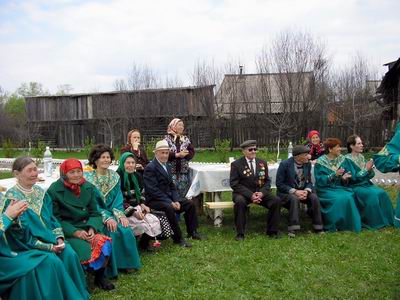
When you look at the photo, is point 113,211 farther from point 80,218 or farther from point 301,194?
point 301,194

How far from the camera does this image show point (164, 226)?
546 cm

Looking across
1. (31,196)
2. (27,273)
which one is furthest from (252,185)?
(27,273)

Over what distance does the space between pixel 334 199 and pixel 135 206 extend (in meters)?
3.10

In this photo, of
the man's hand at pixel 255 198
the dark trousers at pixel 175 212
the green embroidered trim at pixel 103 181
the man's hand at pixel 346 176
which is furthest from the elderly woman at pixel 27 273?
the man's hand at pixel 346 176

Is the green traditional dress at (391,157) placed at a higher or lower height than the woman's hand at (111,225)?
higher

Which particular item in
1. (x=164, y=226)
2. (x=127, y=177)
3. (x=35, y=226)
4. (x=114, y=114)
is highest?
(x=114, y=114)

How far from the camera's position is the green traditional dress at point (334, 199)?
636cm

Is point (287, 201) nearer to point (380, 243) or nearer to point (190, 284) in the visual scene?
point (380, 243)

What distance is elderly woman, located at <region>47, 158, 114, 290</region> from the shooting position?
13.4ft

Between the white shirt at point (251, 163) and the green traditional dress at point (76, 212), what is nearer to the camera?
the green traditional dress at point (76, 212)

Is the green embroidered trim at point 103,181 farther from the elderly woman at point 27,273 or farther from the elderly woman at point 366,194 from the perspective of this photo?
the elderly woman at point 366,194

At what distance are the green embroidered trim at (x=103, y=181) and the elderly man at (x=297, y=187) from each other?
8.81 ft

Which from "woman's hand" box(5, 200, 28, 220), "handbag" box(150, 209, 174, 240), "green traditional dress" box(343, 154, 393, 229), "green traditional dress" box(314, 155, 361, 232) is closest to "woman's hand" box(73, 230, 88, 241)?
"woman's hand" box(5, 200, 28, 220)

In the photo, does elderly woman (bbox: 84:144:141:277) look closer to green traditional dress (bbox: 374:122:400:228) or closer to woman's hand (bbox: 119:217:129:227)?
woman's hand (bbox: 119:217:129:227)
